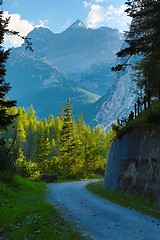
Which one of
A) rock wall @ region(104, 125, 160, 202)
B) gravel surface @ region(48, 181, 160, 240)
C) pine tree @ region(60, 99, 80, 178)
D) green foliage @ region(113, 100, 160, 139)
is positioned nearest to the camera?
gravel surface @ region(48, 181, 160, 240)

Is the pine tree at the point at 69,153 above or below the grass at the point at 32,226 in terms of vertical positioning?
above

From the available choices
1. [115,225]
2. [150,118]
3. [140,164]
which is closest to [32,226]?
[115,225]

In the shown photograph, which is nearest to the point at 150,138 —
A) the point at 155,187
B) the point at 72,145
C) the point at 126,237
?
the point at 155,187

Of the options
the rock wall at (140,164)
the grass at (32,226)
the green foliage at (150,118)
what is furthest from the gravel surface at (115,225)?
the green foliage at (150,118)

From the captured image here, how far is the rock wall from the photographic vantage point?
19.0m

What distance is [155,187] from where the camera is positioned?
18.3 meters

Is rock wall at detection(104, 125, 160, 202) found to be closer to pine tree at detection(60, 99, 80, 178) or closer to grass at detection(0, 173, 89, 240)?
grass at detection(0, 173, 89, 240)

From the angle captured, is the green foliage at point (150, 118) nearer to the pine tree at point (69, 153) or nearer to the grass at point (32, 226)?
the grass at point (32, 226)

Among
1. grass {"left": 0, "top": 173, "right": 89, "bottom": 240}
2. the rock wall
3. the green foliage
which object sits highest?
the green foliage

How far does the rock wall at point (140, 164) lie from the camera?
1902 cm

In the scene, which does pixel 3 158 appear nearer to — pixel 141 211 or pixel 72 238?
pixel 141 211

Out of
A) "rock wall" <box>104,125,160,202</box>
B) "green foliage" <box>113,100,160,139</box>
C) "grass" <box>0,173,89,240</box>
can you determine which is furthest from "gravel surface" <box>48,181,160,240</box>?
"green foliage" <box>113,100,160,139</box>

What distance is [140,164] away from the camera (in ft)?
71.9

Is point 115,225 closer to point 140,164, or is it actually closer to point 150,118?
point 140,164
